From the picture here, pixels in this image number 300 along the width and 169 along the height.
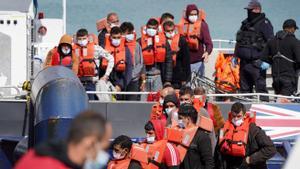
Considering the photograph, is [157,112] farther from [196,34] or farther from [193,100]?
[196,34]

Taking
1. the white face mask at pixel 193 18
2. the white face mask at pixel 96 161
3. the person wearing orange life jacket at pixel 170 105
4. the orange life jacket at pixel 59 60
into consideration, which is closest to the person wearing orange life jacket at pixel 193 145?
the person wearing orange life jacket at pixel 170 105

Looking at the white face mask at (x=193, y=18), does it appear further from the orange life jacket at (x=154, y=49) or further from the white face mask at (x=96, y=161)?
the white face mask at (x=96, y=161)

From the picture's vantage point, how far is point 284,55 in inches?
547

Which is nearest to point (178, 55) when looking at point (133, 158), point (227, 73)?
point (227, 73)

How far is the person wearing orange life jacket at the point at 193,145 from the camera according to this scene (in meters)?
9.74

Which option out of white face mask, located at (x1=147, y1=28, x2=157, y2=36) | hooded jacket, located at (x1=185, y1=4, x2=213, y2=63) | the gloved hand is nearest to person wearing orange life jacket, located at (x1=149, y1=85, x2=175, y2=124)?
white face mask, located at (x1=147, y1=28, x2=157, y2=36)

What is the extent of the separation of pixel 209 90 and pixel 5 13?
3.25 meters

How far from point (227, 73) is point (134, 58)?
2746 millimetres

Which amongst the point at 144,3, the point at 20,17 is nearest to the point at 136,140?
the point at 20,17

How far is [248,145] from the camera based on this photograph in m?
10.4

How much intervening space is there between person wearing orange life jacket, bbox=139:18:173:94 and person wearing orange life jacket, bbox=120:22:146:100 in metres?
0.13

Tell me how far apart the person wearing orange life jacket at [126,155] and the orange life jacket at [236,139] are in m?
1.12

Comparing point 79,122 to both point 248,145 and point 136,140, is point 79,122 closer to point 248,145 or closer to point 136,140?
point 248,145

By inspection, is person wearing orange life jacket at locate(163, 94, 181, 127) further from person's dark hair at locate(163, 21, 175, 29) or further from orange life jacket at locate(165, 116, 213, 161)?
person's dark hair at locate(163, 21, 175, 29)
